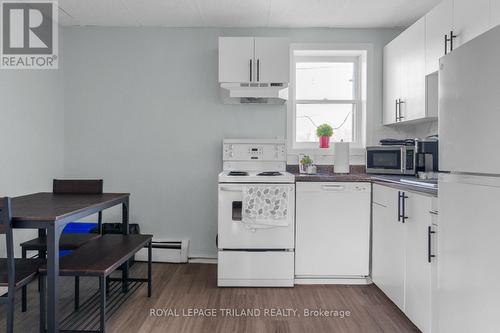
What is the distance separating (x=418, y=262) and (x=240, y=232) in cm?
131

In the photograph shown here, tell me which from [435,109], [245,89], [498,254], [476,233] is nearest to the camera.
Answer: [498,254]

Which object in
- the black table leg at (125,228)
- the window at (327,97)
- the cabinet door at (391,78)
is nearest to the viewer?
the black table leg at (125,228)

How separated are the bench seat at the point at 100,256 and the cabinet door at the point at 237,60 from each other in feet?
5.28

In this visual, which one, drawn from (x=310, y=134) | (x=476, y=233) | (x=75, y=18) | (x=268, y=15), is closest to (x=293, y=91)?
(x=310, y=134)

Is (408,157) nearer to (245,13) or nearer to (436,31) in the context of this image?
(436,31)

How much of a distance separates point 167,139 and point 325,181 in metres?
1.68

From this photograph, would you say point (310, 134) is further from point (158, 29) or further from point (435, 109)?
point (158, 29)

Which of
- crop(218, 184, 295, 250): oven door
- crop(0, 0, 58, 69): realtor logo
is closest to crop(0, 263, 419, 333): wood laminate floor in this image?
crop(218, 184, 295, 250): oven door

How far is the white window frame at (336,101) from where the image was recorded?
11.3 feet

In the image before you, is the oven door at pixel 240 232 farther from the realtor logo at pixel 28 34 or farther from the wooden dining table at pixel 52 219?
the realtor logo at pixel 28 34

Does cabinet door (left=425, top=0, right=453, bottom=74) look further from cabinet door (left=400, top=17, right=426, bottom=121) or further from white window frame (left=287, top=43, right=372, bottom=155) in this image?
white window frame (left=287, top=43, right=372, bottom=155)

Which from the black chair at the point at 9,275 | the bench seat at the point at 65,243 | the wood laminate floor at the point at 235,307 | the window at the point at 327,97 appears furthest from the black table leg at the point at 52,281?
the window at the point at 327,97

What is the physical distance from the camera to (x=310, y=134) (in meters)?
3.62

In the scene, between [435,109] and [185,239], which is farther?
[185,239]
